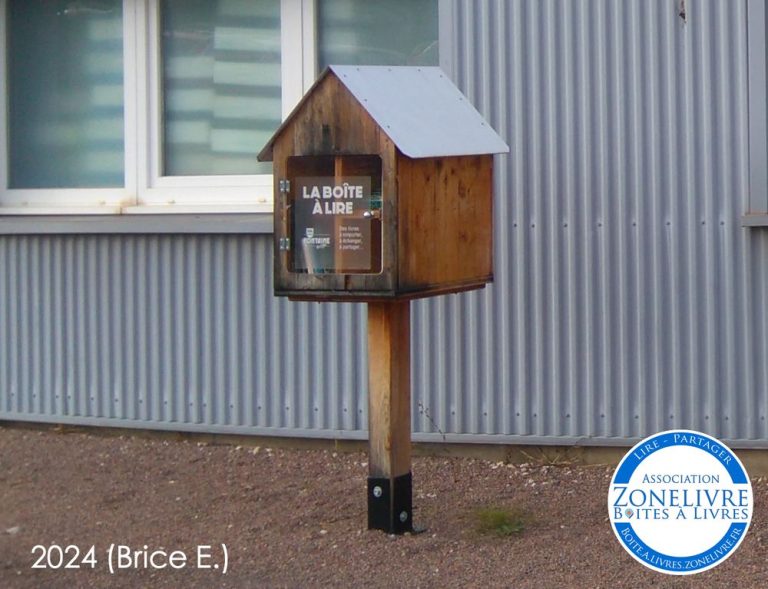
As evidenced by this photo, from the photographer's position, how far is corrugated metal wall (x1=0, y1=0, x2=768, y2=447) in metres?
6.92

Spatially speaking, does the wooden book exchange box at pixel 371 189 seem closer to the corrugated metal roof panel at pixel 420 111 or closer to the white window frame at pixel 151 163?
the corrugated metal roof panel at pixel 420 111

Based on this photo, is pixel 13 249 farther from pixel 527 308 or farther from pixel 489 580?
pixel 489 580

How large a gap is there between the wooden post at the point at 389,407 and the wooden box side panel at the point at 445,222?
25 cm

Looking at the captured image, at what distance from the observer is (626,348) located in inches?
279

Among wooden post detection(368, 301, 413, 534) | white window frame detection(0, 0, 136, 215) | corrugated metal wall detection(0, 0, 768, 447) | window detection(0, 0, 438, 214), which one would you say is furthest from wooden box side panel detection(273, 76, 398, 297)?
white window frame detection(0, 0, 136, 215)

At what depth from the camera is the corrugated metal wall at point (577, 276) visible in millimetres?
6922

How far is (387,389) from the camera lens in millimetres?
5883

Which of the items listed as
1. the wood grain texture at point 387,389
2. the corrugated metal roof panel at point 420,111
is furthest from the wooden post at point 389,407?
the corrugated metal roof panel at point 420,111

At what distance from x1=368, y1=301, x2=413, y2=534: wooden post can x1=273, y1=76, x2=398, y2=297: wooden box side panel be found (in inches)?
11.1

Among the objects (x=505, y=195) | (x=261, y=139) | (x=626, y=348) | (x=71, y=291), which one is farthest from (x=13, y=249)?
(x=626, y=348)

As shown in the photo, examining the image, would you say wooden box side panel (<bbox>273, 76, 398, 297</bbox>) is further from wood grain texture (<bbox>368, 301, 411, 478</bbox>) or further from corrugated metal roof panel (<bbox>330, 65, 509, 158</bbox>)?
wood grain texture (<bbox>368, 301, 411, 478</bbox>)

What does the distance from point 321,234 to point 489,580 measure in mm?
1480

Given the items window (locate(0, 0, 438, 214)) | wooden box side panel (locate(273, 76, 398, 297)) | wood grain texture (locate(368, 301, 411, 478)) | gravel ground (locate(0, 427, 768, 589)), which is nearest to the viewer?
wooden box side panel (locate(273, 76, 398, 297))

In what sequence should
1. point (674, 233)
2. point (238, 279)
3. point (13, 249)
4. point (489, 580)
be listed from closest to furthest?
point (489, 580), point (674, 233), point (238, 279), point (13, 249)
